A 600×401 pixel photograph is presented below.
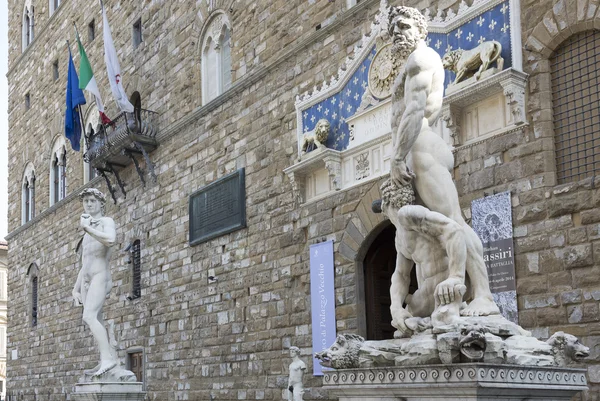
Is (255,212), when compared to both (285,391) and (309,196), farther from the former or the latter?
(285,391)

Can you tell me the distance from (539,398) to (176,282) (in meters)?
11.9

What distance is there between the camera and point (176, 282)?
53.4ft

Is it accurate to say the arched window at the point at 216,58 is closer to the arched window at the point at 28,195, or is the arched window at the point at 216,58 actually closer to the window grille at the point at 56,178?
the window grille at the point at 56,178

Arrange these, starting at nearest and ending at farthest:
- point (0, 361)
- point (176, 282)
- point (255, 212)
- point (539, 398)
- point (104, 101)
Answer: point (539, 398)
point (255, 212)
point (176, 282)
point (104, 101)
point (0, 361)

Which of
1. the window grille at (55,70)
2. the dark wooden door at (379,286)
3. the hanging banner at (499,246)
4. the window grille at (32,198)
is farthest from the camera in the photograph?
the window grille at (32,198)

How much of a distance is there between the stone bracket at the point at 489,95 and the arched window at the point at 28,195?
1798 centimetres

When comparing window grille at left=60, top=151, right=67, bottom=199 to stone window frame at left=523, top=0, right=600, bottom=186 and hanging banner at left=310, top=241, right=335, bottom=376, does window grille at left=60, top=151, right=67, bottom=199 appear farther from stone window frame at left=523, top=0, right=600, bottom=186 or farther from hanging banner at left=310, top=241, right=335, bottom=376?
stone window frame at left=523, top=0, right=600, bottom=186

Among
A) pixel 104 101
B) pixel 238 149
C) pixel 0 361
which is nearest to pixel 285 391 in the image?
pixel 238 149

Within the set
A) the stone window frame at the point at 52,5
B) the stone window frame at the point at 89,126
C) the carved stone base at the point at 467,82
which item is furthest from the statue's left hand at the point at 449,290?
the stone window frame at the point at 52,5

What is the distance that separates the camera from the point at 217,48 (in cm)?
1598

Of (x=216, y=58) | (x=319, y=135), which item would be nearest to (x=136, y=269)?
(x=216, y=58)

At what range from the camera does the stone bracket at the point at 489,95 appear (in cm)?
926

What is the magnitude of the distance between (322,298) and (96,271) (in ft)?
10.4

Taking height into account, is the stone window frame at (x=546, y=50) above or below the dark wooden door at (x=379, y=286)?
above
